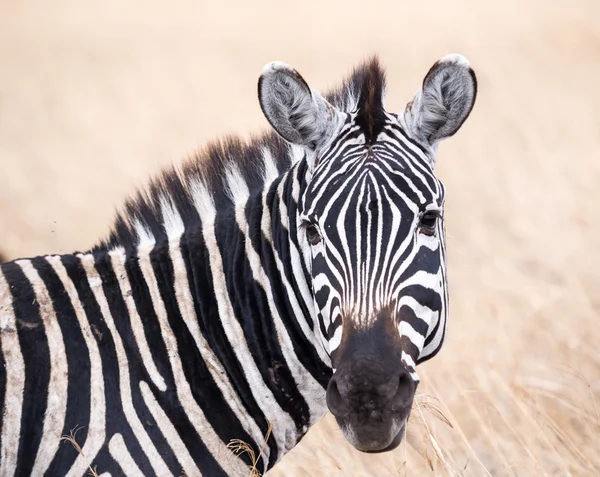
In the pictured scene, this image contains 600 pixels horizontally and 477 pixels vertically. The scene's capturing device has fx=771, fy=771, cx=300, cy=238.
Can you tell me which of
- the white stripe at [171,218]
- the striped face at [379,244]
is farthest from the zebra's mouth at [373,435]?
the white stripe at [171,218]

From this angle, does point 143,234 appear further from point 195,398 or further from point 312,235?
point 312,235

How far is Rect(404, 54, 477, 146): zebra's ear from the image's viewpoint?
421 centimetres

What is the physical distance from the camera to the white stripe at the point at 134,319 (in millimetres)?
4332

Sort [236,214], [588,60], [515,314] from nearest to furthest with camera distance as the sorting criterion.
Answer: [236,214] < [515,314] < [588,60]

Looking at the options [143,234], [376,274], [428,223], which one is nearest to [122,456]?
[143,234]

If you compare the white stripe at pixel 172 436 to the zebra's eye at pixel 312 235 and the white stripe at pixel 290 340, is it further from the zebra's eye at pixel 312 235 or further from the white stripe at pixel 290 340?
the zebra's eye at pixel 312 235

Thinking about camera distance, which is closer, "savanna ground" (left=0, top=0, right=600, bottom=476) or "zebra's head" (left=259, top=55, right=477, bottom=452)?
"zebra's head" (left=259, top=55, right=477, bottom=452)

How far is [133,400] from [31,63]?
20.7 m

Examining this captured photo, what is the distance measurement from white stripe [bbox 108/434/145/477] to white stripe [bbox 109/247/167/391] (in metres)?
0.36

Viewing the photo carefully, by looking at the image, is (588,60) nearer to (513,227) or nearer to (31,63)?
(513,227)

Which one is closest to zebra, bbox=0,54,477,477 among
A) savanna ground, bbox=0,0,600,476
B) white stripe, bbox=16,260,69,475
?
white stripe, bbox=16,260,69,475

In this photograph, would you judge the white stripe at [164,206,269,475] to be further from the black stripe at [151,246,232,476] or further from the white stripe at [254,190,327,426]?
the white stripe at [254,190,327,426]

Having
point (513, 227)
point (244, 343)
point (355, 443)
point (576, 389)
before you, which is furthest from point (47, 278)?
point (513, 227)

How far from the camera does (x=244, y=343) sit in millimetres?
4508
